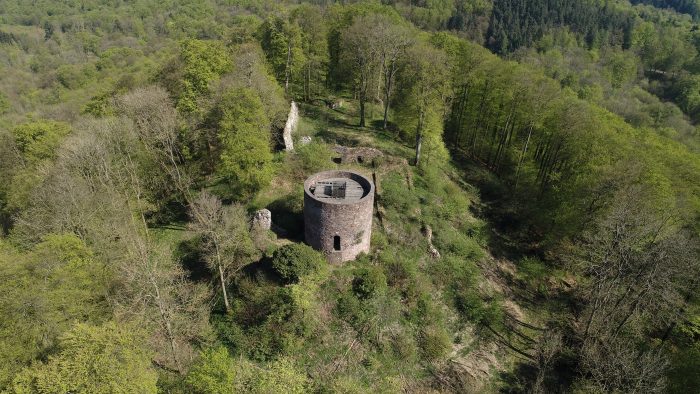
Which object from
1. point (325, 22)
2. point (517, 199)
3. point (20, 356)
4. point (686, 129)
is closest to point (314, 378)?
point (20, 356)

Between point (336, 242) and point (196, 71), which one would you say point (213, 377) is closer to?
point (336, 242)

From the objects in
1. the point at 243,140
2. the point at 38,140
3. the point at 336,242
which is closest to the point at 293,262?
the point at 336,242

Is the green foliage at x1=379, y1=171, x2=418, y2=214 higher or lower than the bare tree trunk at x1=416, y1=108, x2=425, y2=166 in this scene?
lower

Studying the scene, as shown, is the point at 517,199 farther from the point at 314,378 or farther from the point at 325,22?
the point at 325,22

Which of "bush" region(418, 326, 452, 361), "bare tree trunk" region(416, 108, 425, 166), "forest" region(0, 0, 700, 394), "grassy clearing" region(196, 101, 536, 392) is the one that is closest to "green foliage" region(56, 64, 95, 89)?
"forest" region(0, 0, 700, 394)

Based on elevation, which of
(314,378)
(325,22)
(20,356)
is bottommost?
(314,378)

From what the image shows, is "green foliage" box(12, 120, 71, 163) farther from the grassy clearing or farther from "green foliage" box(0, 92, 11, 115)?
"green foliage" box(0, 92, 11, 115)
